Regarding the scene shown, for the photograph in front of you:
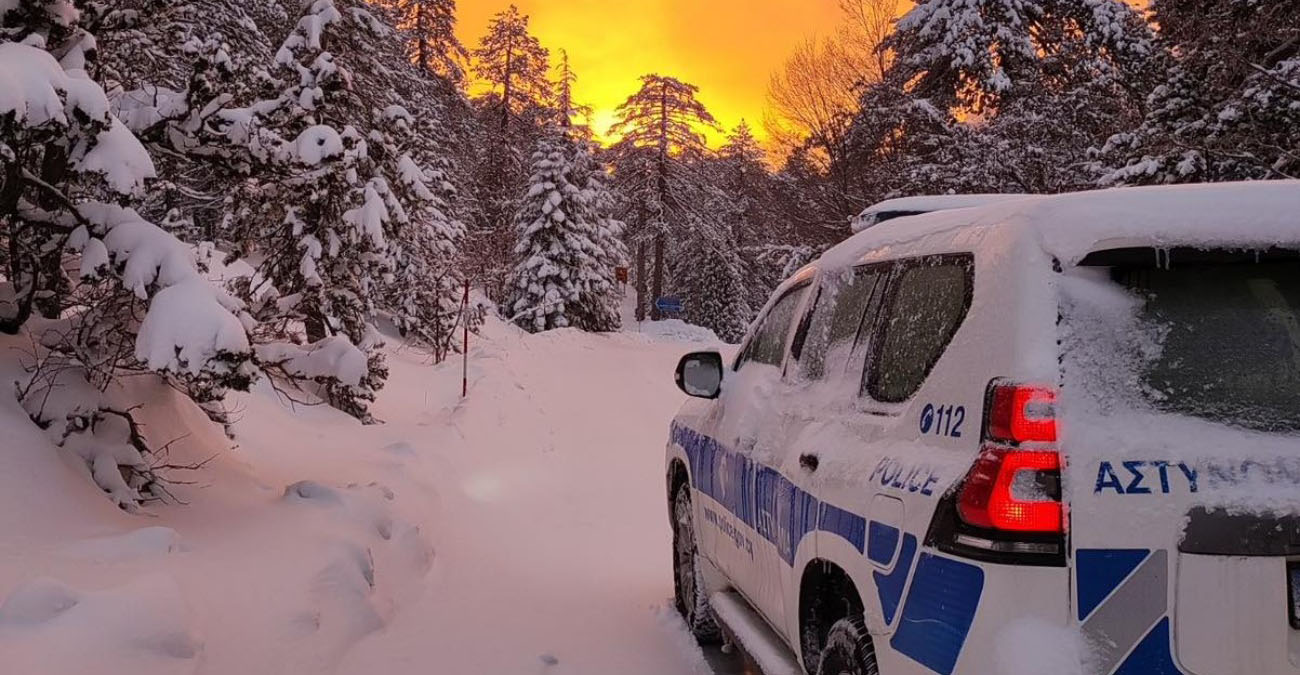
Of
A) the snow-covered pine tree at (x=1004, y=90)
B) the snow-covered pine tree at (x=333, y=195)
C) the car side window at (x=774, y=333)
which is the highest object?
the snow-covered pine tree at (x=1004, y=90)

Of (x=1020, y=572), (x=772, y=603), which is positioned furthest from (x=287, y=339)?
(x=1020, y=572)

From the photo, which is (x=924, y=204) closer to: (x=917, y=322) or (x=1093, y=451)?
(x=917, y=322)

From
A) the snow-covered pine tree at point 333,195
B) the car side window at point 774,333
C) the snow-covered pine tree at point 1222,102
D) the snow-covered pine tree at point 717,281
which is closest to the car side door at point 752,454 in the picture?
the car side window at point 774,333

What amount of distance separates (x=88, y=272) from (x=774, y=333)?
4.01 meters

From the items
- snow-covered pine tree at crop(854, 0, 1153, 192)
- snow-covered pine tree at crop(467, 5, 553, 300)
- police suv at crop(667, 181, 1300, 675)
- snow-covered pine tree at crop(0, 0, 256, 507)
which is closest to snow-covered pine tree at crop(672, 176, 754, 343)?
snow-covered pine tree at crop(467, 5, 553, 300)

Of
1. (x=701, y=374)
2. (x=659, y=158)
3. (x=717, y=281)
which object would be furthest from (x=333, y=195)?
(x=717, y=281)

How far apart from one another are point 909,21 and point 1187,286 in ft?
70.2

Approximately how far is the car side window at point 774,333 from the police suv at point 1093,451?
1644 mm

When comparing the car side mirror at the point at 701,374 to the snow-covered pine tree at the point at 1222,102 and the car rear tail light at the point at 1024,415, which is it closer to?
the car rear tail light at the point at 1024,415

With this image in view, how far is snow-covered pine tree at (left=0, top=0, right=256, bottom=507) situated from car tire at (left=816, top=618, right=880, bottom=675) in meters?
3.61

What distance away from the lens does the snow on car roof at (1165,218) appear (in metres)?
2.26

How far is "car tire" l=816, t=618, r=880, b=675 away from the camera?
284 centimetres

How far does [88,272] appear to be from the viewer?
5.37 m

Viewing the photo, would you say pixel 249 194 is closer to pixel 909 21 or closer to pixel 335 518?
pixel 335 518
